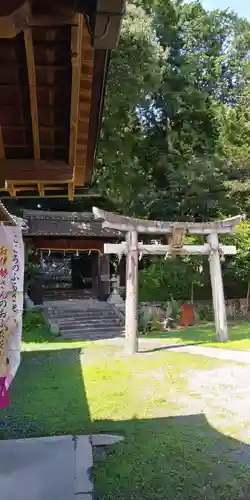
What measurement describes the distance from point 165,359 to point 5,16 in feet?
26.8

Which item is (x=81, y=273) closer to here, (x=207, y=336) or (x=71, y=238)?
(x=71, y=238)

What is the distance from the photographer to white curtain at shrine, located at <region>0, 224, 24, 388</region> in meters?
2.94

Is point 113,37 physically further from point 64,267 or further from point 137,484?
point 64,267

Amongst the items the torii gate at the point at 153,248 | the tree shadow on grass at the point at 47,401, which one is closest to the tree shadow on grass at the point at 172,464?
the tree shadow on grass at the point at 47,401

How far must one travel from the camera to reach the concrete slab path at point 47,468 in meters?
3.51

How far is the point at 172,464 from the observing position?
4266 mm

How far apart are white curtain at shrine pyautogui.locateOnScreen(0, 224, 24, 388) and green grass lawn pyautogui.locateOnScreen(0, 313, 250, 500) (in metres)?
1.52

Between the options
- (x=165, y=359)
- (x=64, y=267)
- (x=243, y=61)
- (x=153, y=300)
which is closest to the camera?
(x=165, y=359)

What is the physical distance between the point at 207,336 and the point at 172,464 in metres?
A: 8.38

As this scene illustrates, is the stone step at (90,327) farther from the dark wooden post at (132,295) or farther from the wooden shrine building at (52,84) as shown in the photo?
the wooden shrine building at (52,84)

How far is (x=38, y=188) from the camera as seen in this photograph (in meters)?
4.35

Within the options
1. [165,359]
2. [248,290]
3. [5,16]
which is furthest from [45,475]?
[248,290]

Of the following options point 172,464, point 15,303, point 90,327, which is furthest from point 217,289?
point 15,303

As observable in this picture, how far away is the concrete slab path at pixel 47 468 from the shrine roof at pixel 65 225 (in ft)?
36.6
